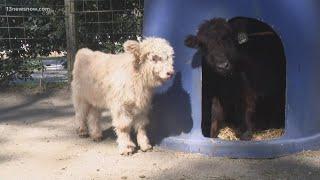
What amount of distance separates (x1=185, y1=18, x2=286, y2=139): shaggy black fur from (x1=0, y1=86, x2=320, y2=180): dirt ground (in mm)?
688

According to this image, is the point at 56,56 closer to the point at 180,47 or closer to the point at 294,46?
the point at 180,47

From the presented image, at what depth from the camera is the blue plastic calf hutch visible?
18.4 ft

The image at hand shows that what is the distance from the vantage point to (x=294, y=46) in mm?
5668

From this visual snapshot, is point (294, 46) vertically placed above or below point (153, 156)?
above

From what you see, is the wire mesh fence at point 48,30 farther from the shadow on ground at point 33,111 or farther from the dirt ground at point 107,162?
the dirt ground at point 107,162

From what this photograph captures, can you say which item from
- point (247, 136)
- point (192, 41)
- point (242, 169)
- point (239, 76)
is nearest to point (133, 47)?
point (192, 41)

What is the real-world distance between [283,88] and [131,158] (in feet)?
7.70

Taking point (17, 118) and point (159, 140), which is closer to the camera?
point (159, 140)

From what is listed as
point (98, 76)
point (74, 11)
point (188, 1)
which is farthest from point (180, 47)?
point (74, 11)

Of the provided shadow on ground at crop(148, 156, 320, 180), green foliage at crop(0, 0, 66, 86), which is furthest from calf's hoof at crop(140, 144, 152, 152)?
green foliage at crop(0, 0, 66, 86)

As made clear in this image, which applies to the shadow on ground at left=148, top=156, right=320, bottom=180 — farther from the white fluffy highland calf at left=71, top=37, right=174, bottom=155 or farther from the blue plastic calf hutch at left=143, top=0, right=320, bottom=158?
the white fluffy highland calf at left=71, top=37, right=174, bottom=155

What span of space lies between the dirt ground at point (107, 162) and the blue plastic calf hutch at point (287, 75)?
137 mm

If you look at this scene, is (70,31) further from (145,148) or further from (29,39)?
(145,148)

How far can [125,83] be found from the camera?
562 centimetres
